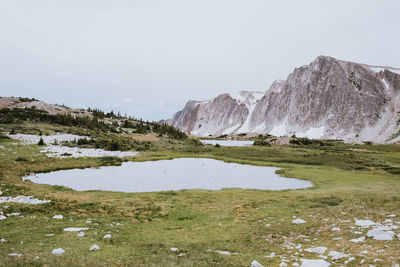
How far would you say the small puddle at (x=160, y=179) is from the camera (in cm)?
2650

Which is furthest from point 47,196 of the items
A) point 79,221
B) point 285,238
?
point 285,238

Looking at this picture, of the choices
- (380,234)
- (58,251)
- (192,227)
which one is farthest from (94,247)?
(380,234)

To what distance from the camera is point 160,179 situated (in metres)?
30.8

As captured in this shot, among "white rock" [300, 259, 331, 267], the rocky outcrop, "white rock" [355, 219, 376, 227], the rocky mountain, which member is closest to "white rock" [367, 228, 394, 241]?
"white rock" [355, 219, 376, 227]

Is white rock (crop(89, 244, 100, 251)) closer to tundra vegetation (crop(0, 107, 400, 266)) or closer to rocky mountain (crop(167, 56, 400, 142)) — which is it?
tundra vegetation (crop(0, 107, 400, 266))

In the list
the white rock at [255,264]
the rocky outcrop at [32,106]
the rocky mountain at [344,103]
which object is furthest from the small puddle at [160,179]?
the rocky mountain at [344,103]

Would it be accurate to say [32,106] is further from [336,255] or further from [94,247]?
[336,255]

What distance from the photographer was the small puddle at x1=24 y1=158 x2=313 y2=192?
26500 millimetres

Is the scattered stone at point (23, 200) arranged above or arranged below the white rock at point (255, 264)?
below

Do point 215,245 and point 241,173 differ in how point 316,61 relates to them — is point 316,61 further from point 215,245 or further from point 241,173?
point 215,245

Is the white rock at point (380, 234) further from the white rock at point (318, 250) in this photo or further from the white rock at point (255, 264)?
the white rock at point (255, 264)

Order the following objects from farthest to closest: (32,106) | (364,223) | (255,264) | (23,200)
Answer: (32,106), (23,200), (364,223), (255,264)

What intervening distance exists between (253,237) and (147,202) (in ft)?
32.3

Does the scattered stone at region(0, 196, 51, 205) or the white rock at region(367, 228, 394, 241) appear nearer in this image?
the white rock at region(367, 228, 394, 241)
